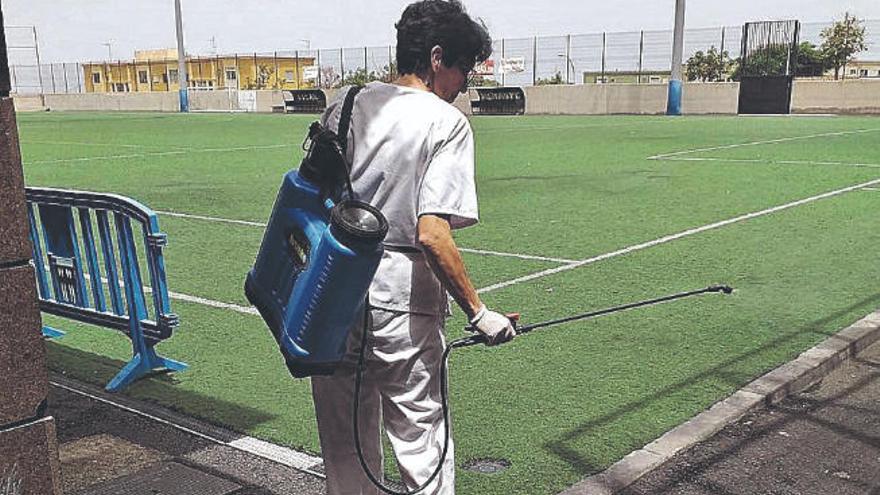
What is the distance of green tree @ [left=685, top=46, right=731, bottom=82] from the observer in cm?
4106

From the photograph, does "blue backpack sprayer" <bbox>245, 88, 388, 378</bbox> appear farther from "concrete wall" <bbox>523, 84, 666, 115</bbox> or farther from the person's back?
"concrete wall" <bbox>523, 84, 666, 115</bbox>

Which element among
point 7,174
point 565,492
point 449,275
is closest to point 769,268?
point 565,492

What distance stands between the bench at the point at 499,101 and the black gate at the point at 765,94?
9360mm

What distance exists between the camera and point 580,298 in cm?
706

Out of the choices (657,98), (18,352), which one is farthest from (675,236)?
(657,98)

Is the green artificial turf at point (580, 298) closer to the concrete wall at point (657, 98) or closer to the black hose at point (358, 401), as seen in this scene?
the black hose at point (358, 401)

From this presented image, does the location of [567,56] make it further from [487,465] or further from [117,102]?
[487,465]

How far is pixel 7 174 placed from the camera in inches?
105

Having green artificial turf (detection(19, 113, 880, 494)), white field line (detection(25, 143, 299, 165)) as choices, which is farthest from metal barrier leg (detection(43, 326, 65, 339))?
white field line (detection(25, 143, 299, 165))

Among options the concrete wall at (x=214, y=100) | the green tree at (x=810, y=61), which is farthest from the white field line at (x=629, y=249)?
the concrete wall at (x=214, y=100)

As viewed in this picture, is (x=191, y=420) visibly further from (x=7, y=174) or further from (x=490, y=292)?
(x=490, y=292)

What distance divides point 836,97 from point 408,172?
1417 inches

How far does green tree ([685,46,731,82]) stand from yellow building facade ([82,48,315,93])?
24.3 m

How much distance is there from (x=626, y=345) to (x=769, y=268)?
2800mm
